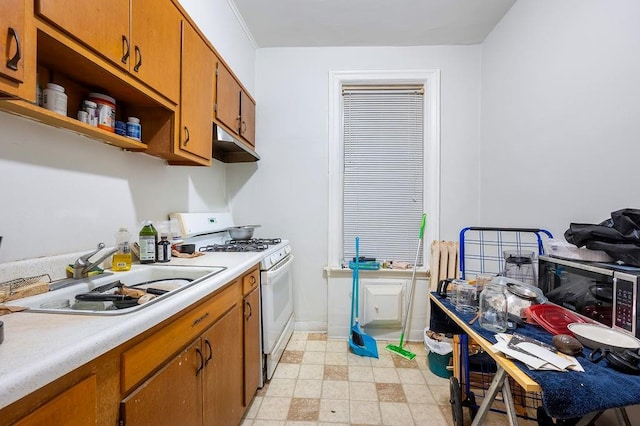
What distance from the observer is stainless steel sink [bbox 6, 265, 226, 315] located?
2.64ft

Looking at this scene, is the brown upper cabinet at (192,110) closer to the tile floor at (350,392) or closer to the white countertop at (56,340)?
the white countertop at (56,340)

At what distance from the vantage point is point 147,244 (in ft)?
4.63

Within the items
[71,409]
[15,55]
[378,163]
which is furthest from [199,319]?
[378,163]

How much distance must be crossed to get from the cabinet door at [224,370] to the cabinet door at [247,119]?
147 cm

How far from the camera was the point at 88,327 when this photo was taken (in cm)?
66

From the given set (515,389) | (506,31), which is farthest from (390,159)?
(515,389)

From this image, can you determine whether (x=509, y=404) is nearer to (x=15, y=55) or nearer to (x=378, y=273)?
(x=378, y=273)

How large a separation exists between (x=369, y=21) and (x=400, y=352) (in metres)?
2.82

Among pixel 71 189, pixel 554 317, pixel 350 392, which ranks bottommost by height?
pixel 350 392

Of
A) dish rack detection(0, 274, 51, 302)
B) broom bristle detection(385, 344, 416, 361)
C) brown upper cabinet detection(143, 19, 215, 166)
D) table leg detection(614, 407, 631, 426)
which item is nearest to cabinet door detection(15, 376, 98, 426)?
dish rack detection(0, 274, 51, 302)

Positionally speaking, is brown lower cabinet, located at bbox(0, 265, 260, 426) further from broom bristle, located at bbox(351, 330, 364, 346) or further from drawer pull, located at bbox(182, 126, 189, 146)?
broom bristle, located at bbox(351, 330, 364, 346)

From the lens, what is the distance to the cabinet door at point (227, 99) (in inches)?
71.7

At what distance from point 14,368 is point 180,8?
5.16 feet

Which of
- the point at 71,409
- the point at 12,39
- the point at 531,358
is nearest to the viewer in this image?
the point at 71,409
